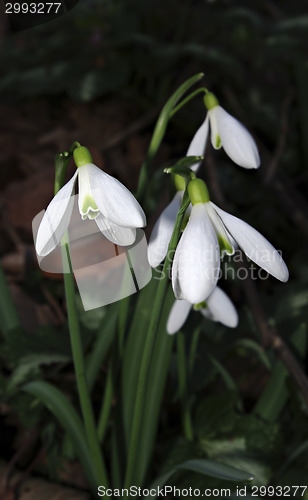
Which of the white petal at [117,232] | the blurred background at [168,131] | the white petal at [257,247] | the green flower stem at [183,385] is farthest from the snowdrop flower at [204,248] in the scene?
the blurred background at [168,131]

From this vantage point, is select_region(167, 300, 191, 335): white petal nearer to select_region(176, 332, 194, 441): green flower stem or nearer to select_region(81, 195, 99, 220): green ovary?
select_region(176, 332, 194, 441): green flower stem

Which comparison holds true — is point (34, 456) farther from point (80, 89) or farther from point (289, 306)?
point (80, 89)

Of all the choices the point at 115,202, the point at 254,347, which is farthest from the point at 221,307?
the point at 115,202

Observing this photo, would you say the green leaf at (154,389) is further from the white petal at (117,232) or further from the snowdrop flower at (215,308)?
the white petal at (117,232)

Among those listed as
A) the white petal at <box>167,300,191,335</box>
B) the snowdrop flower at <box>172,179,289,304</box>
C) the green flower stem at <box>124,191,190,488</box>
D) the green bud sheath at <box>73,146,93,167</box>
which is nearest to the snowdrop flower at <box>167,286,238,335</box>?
the white petal at <box>167,300,191,335</box>

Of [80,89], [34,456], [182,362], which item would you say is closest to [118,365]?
[182,362]

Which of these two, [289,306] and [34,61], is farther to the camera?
[34,61]
